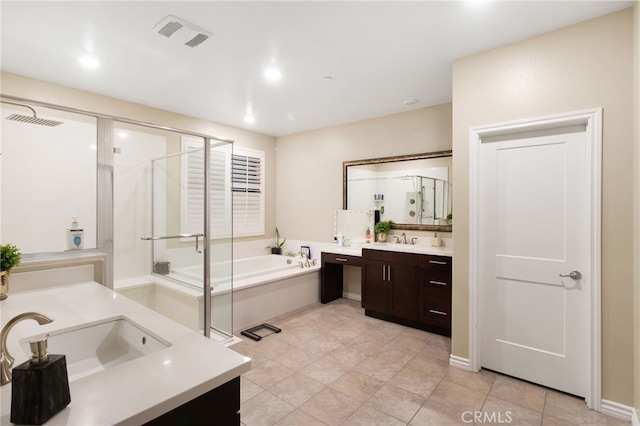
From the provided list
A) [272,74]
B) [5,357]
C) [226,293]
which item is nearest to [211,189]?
[226,293]

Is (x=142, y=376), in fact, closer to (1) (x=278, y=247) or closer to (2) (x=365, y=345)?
(2) (x=365, y=345)

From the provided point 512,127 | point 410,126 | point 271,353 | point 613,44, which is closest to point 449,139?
point 410,126

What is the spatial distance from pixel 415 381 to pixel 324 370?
749mm

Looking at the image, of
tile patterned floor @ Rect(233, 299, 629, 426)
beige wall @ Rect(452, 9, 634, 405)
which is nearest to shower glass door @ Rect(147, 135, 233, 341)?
tile patterned floor @ Rect(233, 299, 629, 426)

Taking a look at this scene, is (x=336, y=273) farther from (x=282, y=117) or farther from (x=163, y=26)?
(x=163, y=26)

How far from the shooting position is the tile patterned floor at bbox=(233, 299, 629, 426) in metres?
2.06

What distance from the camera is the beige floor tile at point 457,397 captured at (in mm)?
2188

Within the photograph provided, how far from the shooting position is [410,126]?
4.13 m

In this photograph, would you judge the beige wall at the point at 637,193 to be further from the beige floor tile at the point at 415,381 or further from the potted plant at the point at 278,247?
the potted plant at the point at 278,247

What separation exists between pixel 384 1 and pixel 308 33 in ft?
1.98

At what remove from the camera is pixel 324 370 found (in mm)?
2666

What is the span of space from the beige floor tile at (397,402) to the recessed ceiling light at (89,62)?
11.7 feet

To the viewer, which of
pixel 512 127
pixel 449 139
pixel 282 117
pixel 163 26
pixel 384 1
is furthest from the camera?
pixel 282 117

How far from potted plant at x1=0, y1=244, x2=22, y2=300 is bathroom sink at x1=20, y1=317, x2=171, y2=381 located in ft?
2.03
